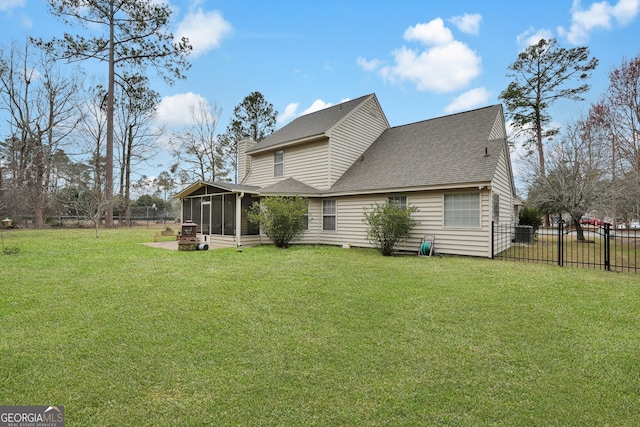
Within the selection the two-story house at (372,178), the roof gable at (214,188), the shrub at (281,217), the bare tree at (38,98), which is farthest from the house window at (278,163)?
the bare tree at (38,98)

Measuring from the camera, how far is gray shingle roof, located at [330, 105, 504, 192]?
9953mm

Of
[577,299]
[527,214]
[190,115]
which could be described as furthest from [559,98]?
[190,115]

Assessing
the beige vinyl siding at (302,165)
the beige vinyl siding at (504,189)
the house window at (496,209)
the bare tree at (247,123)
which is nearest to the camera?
the house window at (496,209)

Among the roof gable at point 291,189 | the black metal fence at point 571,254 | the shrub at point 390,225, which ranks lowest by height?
the black metal fence at point 571,254

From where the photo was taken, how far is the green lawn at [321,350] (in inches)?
94.3

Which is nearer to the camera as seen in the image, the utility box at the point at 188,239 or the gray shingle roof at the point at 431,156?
the gray shingle roof at the point at 431,156

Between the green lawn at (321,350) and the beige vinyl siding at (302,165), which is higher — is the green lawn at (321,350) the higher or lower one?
the lower one

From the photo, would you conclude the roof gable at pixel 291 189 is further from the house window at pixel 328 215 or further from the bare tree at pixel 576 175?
the bare tree at pixel 576 175

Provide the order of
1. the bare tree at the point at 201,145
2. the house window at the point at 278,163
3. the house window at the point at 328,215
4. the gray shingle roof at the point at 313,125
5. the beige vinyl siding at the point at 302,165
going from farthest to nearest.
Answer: the bare tree at the point at 201,145, the house window at the point at 278,163, the gray shingle roof at the point at 313,125, the beige vinyl siding at the point at 302,165, the house window at the point at 328,215

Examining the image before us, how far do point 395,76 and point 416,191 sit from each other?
9838 millimetres

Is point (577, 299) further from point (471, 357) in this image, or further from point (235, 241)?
point (235, 241)

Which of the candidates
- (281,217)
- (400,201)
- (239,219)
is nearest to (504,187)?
(400,201)

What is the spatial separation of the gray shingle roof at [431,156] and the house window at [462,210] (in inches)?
24.9

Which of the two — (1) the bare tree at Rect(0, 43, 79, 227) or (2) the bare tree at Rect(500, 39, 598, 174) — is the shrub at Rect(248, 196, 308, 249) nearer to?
(2) the bare tree at Rect(500, 39, 598, 174)
